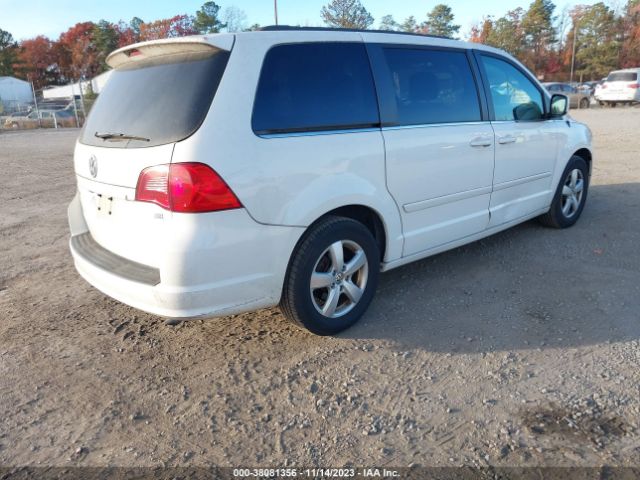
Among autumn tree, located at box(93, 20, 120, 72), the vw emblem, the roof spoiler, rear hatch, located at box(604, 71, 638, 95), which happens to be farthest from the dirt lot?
autumn tree, located at box(93, 20, 120, 72)

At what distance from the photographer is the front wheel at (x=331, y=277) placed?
3.10 m

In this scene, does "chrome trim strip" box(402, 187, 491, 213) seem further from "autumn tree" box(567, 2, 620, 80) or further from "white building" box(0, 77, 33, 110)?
"white building" box(0, 77, 33, 110)

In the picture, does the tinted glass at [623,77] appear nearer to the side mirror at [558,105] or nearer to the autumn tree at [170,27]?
the side mirror at [558,105]

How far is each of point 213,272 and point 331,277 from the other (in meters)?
0.84

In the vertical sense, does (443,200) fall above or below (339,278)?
above

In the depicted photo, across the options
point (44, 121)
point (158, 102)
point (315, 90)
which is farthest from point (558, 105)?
point (44, 121)

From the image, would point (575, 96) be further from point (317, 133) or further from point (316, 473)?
point (316, 473)

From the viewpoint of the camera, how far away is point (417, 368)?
10.0ft

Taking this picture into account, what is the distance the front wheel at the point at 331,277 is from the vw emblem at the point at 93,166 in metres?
1.32

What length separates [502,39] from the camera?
5731cm

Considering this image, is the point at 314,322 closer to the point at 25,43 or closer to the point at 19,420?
the point at 19,420

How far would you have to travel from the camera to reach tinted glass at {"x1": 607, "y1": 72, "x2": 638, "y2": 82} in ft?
91.0

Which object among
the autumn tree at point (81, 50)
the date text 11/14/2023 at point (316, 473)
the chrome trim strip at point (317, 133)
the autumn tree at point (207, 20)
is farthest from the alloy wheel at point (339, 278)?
the autumn tree at point (81, 50)

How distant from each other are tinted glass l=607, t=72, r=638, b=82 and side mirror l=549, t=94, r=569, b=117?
2759 cm
